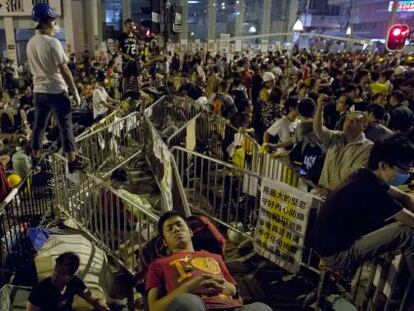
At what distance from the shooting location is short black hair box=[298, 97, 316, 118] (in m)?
4.98

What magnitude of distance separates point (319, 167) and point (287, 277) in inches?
55.4

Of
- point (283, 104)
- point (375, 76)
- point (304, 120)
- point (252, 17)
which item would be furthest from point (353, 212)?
point (252, 17)

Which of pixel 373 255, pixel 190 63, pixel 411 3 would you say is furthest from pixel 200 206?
pixel 411 3

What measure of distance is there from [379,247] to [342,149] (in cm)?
147

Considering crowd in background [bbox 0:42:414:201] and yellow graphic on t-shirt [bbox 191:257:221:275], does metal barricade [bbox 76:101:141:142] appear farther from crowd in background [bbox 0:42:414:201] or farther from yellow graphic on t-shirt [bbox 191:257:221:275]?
yellow graphic on t-shirt [bbox 191:257:221:275]

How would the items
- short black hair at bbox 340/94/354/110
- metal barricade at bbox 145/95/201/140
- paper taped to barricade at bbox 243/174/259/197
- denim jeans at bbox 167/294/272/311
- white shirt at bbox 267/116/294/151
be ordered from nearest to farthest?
denim jeans at bbox 167/294/272/311 < paper taped to barricade at bbox 243/174/259/197 < white shirt at bbox 267/116/294/151 < short black hair at bbox 340/94/354/110 < metal barricade at bbox 145/95/201/140

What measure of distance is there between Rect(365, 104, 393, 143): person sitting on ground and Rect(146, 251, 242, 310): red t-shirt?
3.11 m

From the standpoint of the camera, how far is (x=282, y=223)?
4207 millimetres

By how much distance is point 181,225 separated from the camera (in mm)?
3180

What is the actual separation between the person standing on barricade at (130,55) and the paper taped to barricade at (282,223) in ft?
18.7

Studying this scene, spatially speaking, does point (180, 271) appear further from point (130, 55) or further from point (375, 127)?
point (130, 55)

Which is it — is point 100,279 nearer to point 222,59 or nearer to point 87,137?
point 87,137

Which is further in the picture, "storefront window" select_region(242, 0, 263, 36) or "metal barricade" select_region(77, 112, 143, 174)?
"storefront window" select_region(242, 0, 263, 36)

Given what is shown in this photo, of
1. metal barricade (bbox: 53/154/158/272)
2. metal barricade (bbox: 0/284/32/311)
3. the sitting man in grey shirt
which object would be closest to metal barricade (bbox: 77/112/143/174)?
metal barricade (bbox: 53/154/158/272)
